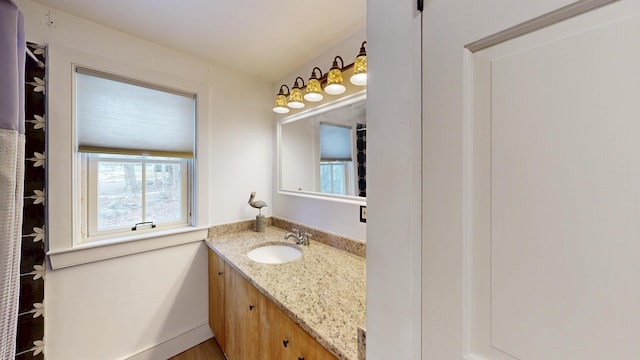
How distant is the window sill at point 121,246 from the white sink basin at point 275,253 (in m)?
0.51

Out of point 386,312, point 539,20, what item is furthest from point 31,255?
point 539,20

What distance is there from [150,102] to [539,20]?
2.06 metres

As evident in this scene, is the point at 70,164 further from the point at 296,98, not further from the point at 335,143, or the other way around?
the point at 335,143

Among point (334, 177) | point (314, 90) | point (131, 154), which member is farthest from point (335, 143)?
point (131, 154)

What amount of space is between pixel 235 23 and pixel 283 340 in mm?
1750

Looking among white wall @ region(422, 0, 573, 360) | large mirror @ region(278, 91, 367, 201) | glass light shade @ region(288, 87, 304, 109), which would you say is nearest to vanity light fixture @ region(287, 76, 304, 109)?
glass light shade @ region(288, 87, 304, 109)

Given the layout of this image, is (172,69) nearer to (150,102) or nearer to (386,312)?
(150,102)

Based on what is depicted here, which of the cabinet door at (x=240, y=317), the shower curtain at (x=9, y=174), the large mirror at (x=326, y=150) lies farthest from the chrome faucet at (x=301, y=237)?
the shower curtain at (x=9, y=174)

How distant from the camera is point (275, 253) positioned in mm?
1809

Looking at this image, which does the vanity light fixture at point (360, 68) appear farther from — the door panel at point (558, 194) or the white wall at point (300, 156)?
the door panel at point (558, 194)

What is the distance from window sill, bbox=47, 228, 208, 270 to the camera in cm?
136

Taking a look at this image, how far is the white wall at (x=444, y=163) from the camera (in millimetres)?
428

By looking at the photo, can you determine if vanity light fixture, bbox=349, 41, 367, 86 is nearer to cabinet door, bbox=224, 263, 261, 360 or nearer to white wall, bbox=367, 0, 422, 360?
white wall, bbox=367, 0, 422, 360

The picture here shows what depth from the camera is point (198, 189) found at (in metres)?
1.86
